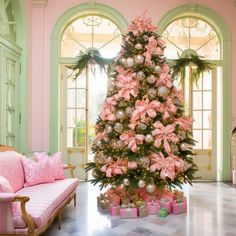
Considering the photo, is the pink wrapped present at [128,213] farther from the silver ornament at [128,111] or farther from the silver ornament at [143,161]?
the silver ornament at [128,111]

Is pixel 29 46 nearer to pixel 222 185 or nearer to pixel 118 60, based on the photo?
pixel 118 60

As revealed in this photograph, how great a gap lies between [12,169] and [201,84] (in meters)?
4.29

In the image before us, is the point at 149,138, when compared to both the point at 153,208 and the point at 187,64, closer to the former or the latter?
the point at 153,208

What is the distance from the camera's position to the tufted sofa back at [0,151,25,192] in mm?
3486

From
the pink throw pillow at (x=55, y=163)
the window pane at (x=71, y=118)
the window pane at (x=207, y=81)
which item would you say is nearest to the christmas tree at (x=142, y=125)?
the pink throw pillow at (x=55, y=163)

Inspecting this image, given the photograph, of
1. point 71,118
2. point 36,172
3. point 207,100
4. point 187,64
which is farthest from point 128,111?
point 207,100

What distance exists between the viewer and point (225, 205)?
178 inches

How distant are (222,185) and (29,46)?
4421 mm

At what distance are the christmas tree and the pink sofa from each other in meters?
0.70

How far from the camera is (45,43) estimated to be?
6188 mm

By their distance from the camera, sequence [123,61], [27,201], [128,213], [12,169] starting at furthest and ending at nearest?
[123,61] < [128,213] < [12,169] < [27,201]

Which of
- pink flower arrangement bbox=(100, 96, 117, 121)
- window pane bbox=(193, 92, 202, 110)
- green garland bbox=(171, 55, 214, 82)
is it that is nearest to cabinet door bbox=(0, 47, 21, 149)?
pink flower arrangement bbox=(100, 96, 117, 121)

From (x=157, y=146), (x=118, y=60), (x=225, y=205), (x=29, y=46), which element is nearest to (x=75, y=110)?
(x=29, y=46)

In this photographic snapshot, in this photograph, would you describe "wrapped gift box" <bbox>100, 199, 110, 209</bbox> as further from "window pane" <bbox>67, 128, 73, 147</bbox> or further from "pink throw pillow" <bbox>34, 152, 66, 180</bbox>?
"window pane" <bbox>67, 128, 73, 147</bbox>
